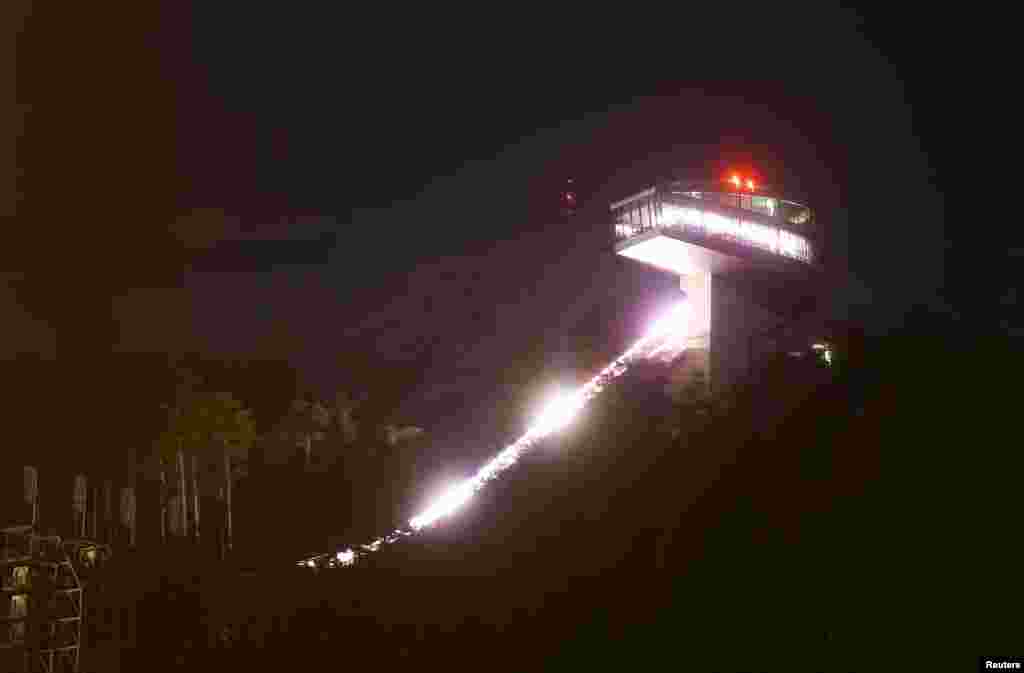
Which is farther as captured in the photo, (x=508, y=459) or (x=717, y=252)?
(x=717, y=252)

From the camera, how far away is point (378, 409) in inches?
849

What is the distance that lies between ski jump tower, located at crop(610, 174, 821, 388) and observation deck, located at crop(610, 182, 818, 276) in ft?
0.06

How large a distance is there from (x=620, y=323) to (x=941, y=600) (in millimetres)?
12680

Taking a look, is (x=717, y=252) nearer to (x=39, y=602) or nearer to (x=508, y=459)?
(x=508, y=459)

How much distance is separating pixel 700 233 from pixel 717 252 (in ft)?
2.06

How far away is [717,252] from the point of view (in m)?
17.6

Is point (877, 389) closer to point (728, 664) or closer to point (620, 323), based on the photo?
point (728, 664)

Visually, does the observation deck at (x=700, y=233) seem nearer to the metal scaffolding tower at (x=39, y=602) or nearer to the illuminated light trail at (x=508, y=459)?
the illuminated light trail at (x=508, y=459)

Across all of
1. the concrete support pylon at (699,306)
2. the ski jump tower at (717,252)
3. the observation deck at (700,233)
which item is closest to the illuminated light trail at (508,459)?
the concrete support pylon at (699,306)

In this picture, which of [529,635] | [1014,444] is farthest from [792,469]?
[529,635]

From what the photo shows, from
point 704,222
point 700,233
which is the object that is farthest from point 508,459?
point 704,222

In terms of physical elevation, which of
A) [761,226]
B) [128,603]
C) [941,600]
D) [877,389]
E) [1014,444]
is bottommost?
[128,603]

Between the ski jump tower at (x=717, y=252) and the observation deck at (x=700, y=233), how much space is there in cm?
2

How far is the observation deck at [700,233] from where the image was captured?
1786 cm
